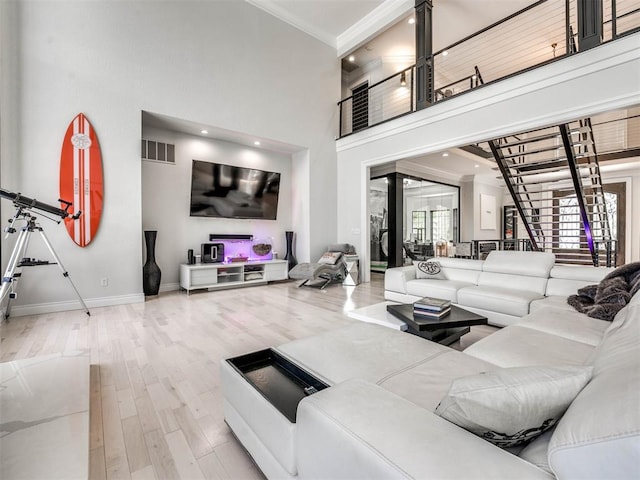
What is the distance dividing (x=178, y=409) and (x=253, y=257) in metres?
4.44

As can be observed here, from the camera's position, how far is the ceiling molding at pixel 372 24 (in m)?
5.42

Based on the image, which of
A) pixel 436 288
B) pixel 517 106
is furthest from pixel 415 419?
pixel 517 106

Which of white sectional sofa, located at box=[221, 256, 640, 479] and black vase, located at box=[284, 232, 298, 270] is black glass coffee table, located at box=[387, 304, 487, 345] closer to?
white sectional sofa, located at box=[221, 256, 640, 479]

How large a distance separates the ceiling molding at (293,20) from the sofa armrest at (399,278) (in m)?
5.24

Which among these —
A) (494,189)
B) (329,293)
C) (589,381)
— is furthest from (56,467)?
(494,189)

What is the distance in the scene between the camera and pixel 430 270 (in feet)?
13.3

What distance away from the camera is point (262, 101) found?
18.3ft

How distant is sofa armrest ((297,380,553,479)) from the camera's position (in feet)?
2.13

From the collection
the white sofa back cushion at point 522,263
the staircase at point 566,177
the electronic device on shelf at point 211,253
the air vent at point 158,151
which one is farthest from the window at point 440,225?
the air vent at point 158,151

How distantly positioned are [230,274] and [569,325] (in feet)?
15.3

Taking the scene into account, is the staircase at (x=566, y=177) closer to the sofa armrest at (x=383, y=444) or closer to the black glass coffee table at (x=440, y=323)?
the black glass coffee table at (x=440, y=323)

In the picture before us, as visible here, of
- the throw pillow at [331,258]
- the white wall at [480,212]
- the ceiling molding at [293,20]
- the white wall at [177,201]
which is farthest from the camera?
the white wall at [480,212]

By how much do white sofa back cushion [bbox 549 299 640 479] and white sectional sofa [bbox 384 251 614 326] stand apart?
94.1 inches

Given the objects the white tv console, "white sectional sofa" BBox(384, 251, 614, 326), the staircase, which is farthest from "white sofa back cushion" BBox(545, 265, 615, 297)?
the white tv console
